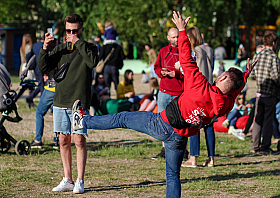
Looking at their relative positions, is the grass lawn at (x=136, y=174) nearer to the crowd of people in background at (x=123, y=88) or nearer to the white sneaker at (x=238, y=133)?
the crowd of people in background at (x=123, y=88)

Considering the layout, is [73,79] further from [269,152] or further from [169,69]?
[269,152]

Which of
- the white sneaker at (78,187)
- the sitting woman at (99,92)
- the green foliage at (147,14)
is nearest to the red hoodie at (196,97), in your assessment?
the white sneaker at (78,187)

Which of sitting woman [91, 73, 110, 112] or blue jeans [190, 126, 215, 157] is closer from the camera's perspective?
blue jeans [190, 126, 215, 157]

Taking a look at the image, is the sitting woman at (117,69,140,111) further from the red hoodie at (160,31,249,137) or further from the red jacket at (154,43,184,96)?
the red hoodie at (160,31,249,137)

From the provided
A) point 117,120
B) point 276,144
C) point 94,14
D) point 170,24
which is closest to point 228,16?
point 170,24

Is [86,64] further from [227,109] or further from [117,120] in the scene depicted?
[227,109]

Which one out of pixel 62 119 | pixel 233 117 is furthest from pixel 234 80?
pixel 233 117

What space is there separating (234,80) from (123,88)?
26.1 ft

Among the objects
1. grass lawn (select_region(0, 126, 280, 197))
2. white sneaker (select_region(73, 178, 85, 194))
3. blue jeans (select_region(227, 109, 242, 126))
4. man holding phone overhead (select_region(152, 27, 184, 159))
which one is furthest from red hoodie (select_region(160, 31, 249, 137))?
blue jeans (select_region(227, 109, 242, 126))

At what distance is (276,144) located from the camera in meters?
9.38

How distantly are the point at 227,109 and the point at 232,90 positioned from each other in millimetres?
210

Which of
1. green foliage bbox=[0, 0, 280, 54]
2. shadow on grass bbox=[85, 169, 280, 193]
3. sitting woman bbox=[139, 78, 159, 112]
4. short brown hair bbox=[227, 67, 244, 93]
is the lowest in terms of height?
shadow on grass bbox=[85, 169, 280, 193]

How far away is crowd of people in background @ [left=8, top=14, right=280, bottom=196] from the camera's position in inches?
221

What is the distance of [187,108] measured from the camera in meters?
4.55
